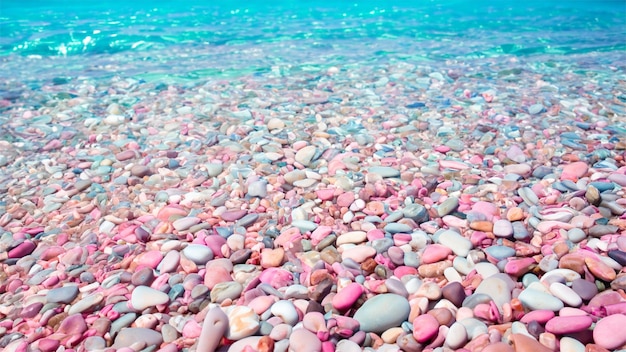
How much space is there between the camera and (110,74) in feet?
22.9

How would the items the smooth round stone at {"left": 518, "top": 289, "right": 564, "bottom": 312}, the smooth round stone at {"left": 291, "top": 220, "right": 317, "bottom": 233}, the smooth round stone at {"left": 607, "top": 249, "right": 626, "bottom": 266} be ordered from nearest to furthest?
the smooth round stone at {"left": 518, "top": 289, "right": 564, "bottom": 312}, the smooth round stone at {"left": 607, "top": 249, "right": 626, "bottom": 266}, the smooth round stone at {"left": 291, "top": 220, "right": 317, "bottom": 233}

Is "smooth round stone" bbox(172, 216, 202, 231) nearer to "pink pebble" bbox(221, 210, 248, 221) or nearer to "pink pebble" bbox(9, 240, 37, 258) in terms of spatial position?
"pink pebble" bbox(221, 210, 248, 221)

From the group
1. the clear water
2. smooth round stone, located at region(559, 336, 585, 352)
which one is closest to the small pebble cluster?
smooth round stone, located at region(559, 336, 585, 352)

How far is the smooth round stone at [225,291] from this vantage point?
7.04ft

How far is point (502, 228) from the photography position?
2.50 meters

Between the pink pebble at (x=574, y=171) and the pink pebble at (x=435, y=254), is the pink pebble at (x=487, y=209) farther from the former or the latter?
the pink pebble at (x=574, y=171)

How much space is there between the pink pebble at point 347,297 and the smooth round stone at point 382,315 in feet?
0.17

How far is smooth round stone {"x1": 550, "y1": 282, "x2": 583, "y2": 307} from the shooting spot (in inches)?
76.5

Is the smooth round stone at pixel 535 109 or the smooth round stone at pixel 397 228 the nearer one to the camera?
the smooth round stone at pixel 397 228

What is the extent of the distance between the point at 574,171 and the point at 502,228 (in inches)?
38.8

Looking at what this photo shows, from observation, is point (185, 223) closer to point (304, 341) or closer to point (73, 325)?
point (73, 325)

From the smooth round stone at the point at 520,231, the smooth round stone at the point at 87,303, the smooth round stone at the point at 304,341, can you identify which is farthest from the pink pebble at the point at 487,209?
the smooth round stone at the point at 87,303

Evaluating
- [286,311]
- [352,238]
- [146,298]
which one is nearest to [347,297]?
[286,311]

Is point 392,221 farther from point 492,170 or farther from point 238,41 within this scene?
point 238,41
